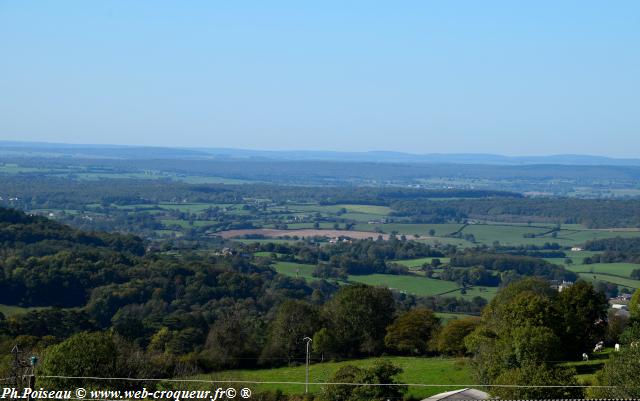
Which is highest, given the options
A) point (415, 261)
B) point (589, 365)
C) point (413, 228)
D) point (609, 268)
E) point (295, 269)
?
Answer: point (589, 365)

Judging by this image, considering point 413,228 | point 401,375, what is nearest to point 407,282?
point 401,375

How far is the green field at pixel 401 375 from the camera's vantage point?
31.1 meters

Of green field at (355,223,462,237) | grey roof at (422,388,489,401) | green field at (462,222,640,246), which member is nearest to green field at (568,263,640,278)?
green field at (462,222,640,246)

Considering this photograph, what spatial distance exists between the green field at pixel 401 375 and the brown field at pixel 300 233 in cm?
7187

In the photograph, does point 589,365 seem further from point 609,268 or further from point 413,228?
point 413,228

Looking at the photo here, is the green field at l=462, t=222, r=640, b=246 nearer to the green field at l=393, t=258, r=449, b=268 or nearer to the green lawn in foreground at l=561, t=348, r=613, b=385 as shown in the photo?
the green field at l=393, t=258, r=449, b=268

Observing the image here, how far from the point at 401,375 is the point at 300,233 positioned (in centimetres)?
8240

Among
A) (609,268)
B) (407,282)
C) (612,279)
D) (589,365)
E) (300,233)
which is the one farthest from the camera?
(300,233)

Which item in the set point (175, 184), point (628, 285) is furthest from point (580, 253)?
point (175, 184)

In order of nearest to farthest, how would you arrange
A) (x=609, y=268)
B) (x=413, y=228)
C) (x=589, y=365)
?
(x=589, y=365)
(x=609, y=268)
(x=413, y=228)

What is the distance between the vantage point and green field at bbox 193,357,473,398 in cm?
3108

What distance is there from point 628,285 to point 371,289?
3653 centimetres

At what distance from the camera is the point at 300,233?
11525 centimetres

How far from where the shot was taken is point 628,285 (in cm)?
7244
